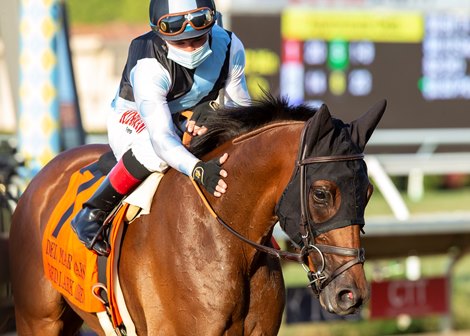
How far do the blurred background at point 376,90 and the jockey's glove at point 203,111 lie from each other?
2898 mm

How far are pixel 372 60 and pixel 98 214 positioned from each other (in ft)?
16.9

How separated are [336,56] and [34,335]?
4614 mm

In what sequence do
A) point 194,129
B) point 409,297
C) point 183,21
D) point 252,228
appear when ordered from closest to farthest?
point 252,228 → point 183,21 → point 194,129 → point 409,297

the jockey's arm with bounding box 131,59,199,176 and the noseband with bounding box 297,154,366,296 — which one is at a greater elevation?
the jockey's arm with bounding box 131,59,199,176

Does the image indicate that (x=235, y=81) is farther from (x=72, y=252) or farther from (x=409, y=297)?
(x=409, y=297)

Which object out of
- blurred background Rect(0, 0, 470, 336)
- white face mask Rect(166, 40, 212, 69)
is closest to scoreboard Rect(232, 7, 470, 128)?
blurred background Rect(0, 0, 470, 336)

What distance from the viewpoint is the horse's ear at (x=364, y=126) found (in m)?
3.44

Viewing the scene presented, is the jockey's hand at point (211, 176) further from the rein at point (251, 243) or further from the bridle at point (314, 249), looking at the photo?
the bridle at point (314, 249)

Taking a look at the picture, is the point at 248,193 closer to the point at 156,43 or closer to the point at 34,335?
the point at 156,43

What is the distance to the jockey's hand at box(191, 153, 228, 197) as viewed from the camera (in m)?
3.56

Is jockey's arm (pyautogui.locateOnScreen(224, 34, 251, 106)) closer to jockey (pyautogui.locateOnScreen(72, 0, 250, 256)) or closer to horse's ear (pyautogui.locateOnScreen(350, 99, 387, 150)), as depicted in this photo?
jockey (pyautogui.locateOnScreen(72, 0, 250, 256))

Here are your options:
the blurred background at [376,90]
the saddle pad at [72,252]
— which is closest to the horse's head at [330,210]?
the saddle pad at [72,252]

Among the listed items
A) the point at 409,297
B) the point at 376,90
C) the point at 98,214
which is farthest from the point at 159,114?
the point at 376,90

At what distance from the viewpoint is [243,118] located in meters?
3.74
